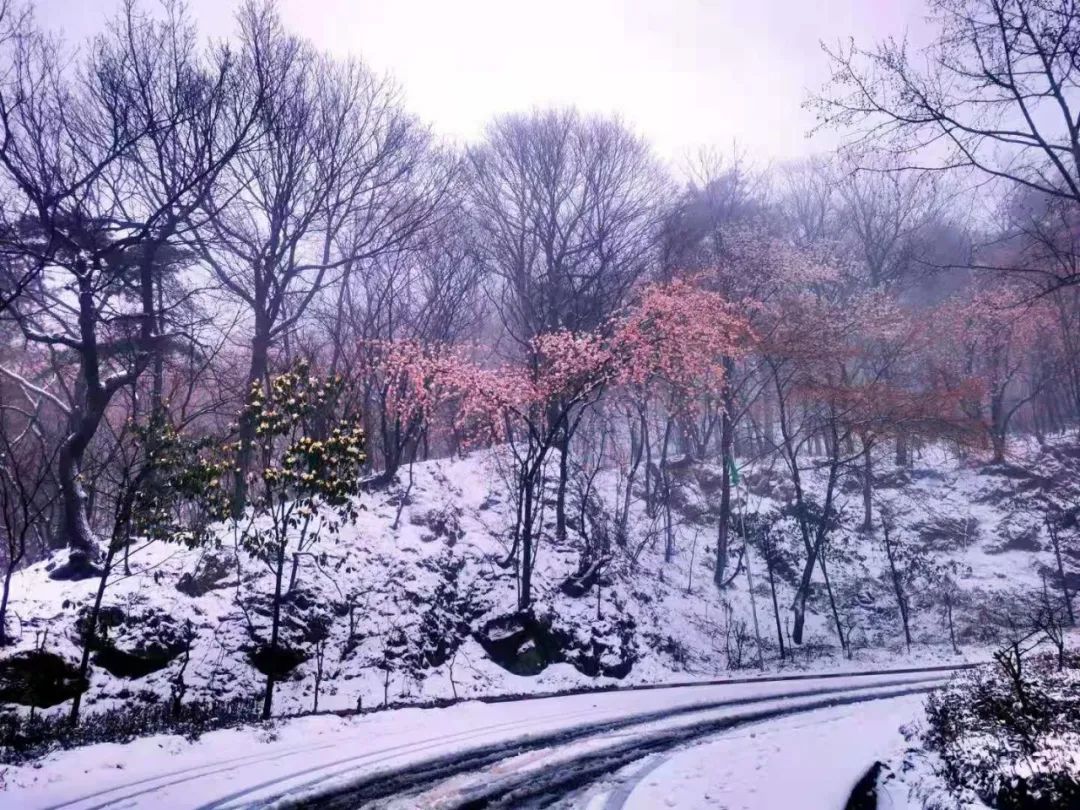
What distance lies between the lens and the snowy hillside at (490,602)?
15.1m

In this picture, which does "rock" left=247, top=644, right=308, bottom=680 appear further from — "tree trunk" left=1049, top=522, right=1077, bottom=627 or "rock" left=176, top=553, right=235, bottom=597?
"tree trunk" left=1049, top=522, right=1077, bottom=627

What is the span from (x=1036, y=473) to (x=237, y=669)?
127ft

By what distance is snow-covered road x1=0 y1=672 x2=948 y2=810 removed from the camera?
28.8ft

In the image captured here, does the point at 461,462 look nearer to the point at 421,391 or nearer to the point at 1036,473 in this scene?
the point at 421,391

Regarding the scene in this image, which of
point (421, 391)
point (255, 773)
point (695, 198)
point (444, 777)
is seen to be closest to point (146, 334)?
point (421, 391)

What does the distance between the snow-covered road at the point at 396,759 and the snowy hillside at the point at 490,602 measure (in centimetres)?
294

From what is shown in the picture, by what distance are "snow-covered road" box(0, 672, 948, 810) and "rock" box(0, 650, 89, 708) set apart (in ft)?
11.1

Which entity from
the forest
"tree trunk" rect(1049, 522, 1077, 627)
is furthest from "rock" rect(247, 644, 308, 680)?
"tree trunk" rect(1049, 522, 1077, 627)

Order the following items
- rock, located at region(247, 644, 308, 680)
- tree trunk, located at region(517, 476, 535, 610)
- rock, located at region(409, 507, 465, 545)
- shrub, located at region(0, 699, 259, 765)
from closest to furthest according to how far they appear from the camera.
Result: shrub, located at region(0, 699, 259, 765), rock, located at region(247, 644, 308, 680), tree trunk, located at region(517, 476, 535, 610), rock, located at region(409, 507, 465, 545)

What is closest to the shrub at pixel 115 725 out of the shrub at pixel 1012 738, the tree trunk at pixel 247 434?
the tree trunk at pixel 247 434

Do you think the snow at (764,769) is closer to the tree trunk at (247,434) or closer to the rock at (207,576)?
the rock at (207,576)

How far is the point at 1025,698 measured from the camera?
952cm

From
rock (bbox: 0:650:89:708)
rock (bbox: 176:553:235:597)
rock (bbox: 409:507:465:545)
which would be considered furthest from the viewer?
rock (bbox: 409:507:465:545)

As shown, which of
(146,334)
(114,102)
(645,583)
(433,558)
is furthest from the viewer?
(645,583)
